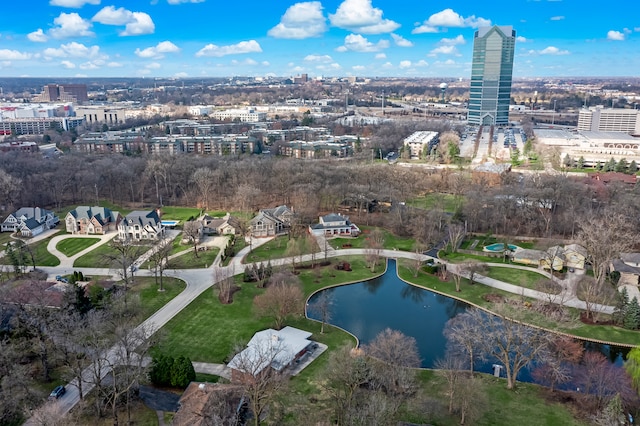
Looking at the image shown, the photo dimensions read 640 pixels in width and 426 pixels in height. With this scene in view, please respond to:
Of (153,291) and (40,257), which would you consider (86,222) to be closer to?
(40,257)

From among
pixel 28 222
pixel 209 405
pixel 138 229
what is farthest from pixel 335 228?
pixel 28 222

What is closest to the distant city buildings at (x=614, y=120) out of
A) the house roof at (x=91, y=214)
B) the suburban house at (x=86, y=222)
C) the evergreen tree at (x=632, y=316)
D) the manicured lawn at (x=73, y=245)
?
the evergreen tree at (x=632, y=316)

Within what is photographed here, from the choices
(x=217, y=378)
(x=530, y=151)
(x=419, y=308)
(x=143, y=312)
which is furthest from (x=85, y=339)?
(x=530, y=151)

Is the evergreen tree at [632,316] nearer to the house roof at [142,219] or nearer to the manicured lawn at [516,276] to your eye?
the manicured lawn at [516,276]

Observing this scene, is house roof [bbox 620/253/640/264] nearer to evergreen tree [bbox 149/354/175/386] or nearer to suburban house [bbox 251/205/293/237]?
suburban house [bbox 251/205/293/237]

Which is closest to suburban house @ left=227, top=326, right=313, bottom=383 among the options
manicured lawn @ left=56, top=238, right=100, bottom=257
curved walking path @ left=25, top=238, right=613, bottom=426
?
curved walking path @ left=25, top=238, right=613, bottom=426
